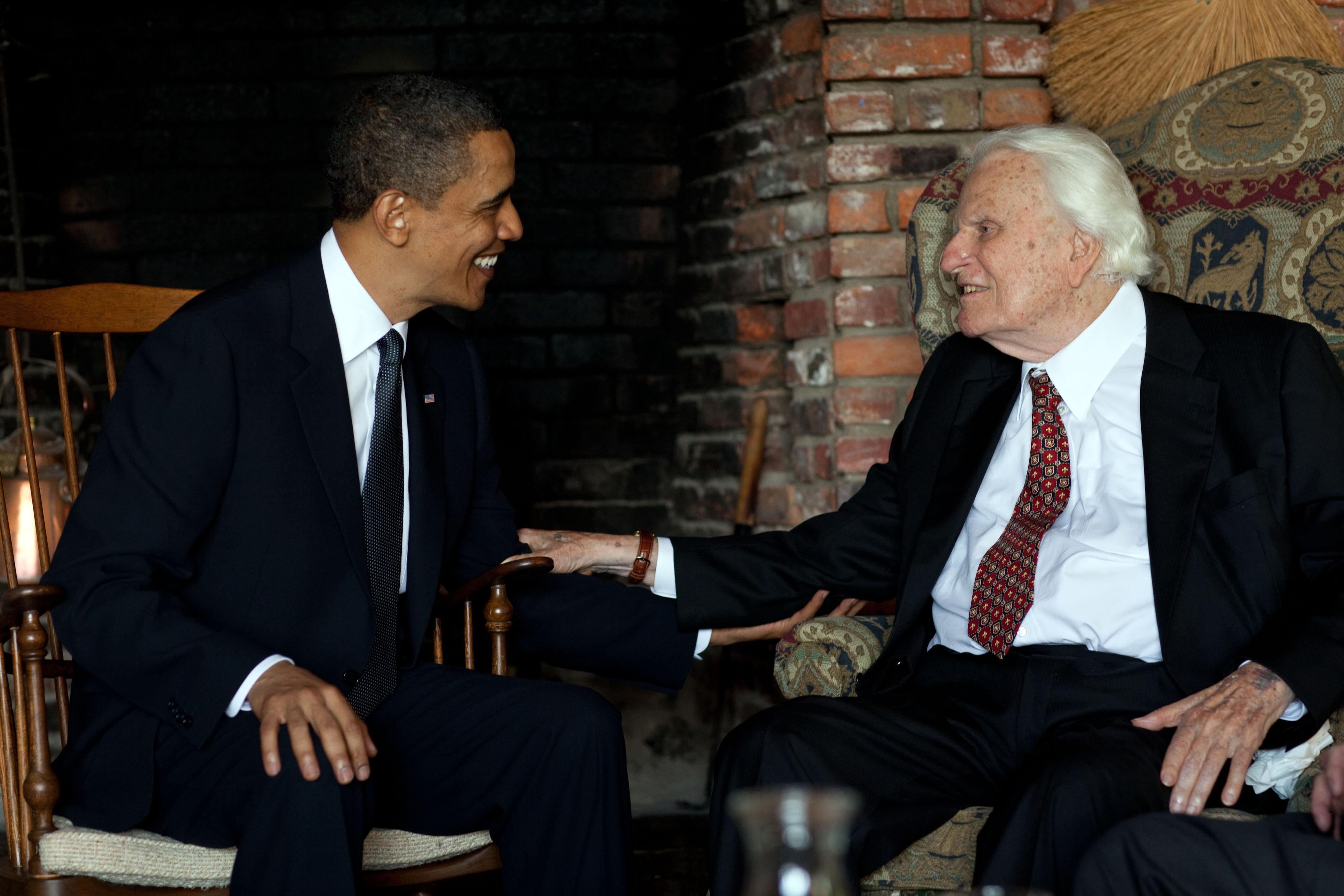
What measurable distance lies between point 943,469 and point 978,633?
0.88 ft

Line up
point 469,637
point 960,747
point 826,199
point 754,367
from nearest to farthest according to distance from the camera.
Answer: point 960,747 → point 469,637 → point 826,199 → point 754,367

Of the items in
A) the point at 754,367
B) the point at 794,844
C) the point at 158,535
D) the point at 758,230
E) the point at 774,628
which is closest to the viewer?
the point at 794,844

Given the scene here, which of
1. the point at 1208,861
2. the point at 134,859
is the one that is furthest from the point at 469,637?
the point at 1208,861

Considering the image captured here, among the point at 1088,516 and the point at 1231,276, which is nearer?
the point at 1088,516

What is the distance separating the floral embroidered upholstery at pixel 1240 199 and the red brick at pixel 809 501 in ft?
2.10

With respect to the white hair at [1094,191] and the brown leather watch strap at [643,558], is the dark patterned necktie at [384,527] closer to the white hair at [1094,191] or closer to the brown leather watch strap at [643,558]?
the brown leather watch strap at [643,558]

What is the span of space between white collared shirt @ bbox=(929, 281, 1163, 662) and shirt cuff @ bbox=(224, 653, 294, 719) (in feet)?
3.08

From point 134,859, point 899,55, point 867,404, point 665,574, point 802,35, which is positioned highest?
point 802,35

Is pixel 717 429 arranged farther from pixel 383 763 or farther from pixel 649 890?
pixel 383 763

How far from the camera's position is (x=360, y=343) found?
1753 mm

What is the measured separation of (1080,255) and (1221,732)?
706 mm

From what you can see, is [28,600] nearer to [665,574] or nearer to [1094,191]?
[665,574]

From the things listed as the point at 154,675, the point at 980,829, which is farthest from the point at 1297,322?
the point at 154,675

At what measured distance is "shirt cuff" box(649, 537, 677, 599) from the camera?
1926mm
